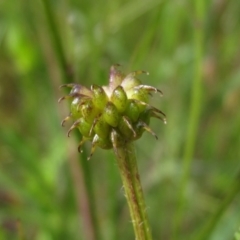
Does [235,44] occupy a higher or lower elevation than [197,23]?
higher

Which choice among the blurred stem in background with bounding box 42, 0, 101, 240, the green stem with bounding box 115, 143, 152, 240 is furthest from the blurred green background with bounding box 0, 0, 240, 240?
the green stem with bounding box 115, 143, 152, 240

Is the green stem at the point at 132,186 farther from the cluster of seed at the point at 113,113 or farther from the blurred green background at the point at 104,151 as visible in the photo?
the blurred green background at the point at 104,151

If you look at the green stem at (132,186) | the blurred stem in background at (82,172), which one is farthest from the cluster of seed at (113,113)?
the blurred stem in background at (82,172)

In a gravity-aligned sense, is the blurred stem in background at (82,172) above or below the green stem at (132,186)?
above

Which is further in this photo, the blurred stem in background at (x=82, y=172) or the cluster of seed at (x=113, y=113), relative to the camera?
the blurred stem in background at (x=82, y=172)

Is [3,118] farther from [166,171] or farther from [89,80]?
[166,171]

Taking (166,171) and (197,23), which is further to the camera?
(166,171)

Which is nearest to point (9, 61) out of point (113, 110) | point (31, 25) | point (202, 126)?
point (31, 25)
